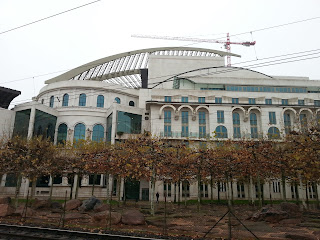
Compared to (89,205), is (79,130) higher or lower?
higher

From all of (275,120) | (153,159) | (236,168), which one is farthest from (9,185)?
(275,120)

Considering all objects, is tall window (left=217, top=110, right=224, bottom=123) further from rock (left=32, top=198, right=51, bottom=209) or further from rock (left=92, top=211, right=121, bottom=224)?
rock (left=92, top=211, right=121, bottom=224)

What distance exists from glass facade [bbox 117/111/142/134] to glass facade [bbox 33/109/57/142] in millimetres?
13011

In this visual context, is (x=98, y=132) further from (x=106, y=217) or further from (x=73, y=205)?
(x=106, y=217)

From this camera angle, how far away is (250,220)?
66.2 ft

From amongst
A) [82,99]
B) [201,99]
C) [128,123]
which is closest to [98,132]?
[128,123]

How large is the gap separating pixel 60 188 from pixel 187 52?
173ft

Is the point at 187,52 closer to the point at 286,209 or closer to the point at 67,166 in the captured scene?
the point at 67,166

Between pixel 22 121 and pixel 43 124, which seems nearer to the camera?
pixel 22 121

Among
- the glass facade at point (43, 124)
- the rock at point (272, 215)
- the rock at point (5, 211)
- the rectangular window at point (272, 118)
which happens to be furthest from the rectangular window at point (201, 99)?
the rock at point (5, 211)

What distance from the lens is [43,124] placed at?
47.6 metres

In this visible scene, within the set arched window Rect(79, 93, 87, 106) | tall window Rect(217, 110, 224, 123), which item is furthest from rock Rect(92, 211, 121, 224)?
arched window Rect(79, 93, 87, 106)

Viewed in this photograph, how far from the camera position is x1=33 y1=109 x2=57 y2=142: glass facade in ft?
152

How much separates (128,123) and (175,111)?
9216 millimetres
